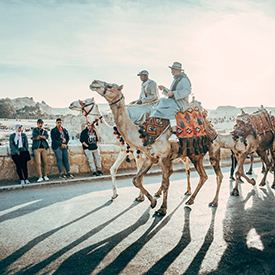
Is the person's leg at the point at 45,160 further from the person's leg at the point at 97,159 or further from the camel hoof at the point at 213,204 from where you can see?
the camel hoof at the point at 213,204

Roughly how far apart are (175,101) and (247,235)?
2.69 m

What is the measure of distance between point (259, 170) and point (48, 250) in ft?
27.5

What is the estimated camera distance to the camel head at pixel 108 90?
197 inches

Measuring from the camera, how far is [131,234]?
178 inches

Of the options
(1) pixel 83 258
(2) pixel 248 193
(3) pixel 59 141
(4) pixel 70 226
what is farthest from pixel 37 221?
(2) pixel 248 193

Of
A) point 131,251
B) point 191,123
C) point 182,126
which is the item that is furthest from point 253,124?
point 131,251

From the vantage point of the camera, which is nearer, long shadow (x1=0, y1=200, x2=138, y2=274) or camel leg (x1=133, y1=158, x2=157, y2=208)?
long shadow (x1=0, y1=200, x2=138, y2=274)

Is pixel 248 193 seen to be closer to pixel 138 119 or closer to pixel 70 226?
pixel 138 119

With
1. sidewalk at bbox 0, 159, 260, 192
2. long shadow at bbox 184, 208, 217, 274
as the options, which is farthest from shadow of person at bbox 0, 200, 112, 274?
sidewalk at bbox 0, 159, 260, 192

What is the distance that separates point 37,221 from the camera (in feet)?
16.7

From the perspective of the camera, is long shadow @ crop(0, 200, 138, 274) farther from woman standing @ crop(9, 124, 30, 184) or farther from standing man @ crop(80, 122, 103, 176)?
standing man @ crop(80, 122, 103, 176)

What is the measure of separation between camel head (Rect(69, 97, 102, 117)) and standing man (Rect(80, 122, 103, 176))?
90.8 inches

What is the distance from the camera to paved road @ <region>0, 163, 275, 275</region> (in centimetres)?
355

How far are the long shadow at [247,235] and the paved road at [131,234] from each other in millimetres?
11
